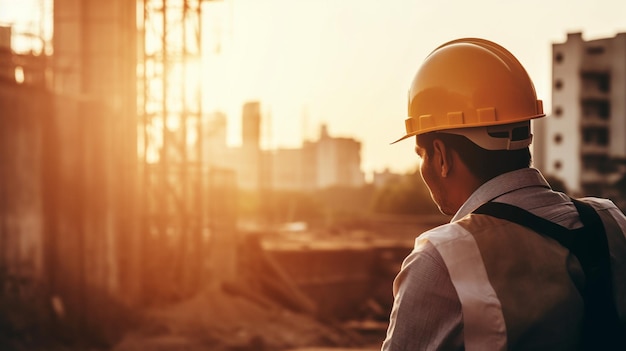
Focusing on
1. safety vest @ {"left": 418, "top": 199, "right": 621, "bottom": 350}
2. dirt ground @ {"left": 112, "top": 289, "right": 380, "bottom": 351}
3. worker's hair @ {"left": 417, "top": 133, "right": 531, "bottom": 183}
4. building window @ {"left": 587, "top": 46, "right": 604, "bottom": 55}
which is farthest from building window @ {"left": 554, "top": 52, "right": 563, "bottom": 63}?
safety vest @ {"left": 418, "top": 199, "right": 621, "bottom": 350}

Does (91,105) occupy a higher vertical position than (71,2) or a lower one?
lower

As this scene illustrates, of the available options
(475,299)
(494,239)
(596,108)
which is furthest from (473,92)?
(596,108)

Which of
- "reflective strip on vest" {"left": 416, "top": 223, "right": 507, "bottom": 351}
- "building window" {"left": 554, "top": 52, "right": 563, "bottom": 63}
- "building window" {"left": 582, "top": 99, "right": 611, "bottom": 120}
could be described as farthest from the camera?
"building window" {"left": 582, "top": 99, "right": 611, "bottom": 120}

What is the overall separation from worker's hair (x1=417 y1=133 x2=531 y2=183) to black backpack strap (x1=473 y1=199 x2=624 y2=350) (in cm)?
12

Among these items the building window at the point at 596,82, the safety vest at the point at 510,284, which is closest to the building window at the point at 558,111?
the building window at the point at 596,82

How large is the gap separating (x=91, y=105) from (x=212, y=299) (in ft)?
20.8

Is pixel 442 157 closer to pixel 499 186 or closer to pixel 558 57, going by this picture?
pixel 499 186

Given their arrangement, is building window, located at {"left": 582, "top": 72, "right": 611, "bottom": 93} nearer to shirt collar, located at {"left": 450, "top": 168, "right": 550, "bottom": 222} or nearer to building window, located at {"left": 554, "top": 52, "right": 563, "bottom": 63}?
building window, located at {"left": 554, "top": 52, "right": 563, "bottom": 63}

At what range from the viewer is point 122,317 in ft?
58.0

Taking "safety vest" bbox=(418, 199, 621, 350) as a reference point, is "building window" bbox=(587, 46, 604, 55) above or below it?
Result: above

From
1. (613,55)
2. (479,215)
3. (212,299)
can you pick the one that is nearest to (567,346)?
(479,215)

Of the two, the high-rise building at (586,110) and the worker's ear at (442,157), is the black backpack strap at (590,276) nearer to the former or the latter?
the worker's ear at (442,157)

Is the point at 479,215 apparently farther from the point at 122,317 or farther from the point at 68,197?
the point at 122,317

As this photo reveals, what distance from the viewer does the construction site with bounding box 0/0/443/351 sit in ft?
46.7
